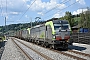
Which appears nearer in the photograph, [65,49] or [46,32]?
[65,49]

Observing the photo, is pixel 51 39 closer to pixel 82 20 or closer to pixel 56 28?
pixel 56 28

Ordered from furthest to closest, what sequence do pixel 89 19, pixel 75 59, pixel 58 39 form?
pixel 89 19 < pixel 58 39 < pixel 75 59

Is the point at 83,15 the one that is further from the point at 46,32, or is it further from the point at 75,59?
the point at 75,59

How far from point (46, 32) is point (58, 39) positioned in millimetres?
3452

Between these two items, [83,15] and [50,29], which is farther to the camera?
[83,15]

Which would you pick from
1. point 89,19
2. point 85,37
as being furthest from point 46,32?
point 89,19

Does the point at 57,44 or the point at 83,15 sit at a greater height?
the point at 83,15

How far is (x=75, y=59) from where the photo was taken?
1377 cm

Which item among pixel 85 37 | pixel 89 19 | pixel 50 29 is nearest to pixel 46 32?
pixel 50 29

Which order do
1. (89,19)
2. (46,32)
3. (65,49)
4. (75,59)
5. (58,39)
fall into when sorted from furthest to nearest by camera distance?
(89,19), (46,32), (65,49), (58,39), (75,59)

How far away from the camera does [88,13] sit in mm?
64438

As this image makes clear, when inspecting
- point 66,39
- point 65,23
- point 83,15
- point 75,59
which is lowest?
point 75,59

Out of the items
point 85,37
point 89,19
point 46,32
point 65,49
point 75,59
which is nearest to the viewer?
point 75,59

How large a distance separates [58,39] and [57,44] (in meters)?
0.74
